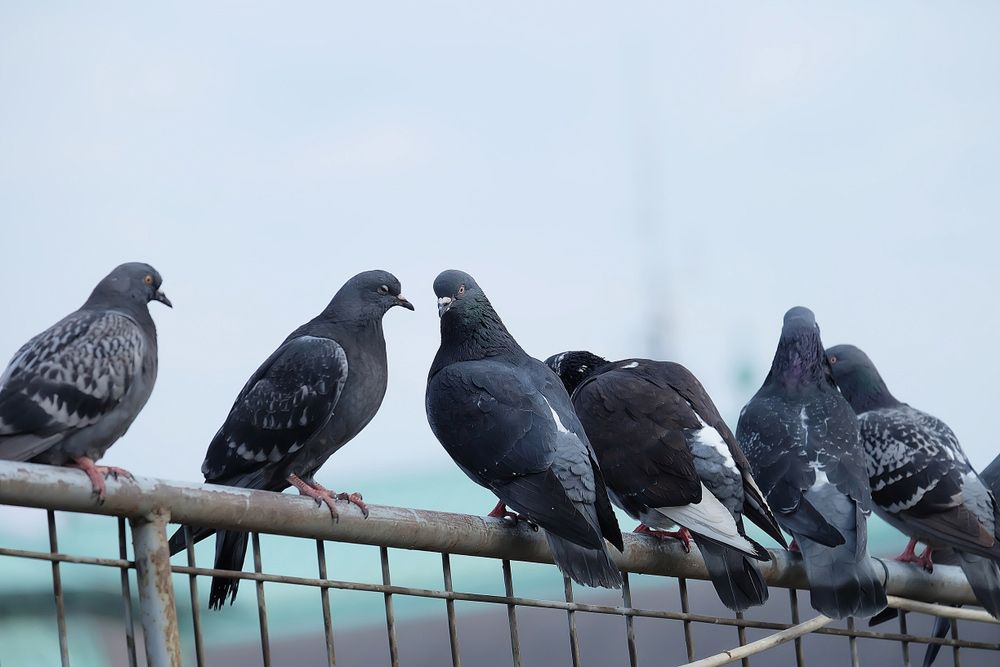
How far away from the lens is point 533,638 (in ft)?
33.2

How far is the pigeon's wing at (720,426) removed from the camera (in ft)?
14.8

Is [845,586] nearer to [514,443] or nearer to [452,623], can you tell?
[514,443]

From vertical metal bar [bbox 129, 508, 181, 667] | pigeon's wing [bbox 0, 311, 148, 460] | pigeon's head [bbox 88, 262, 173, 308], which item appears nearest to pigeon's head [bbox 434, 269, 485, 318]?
pigeon's head [bbox 88, 262, 173, 308]

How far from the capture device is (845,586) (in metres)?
4.07

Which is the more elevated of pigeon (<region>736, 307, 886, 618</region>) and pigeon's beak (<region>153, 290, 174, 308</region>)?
pigeon's beak (<region>153, 290, 174, 308</region>)

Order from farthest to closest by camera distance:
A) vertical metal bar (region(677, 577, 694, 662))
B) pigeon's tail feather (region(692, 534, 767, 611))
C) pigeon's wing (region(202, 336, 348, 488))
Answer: pigeon's wing (region(202, 336, 348, 488)) → pigeon's tail feather (region(692, 534, 767, 611)) → vertical metal bar (region(677, 577, 694, 662))

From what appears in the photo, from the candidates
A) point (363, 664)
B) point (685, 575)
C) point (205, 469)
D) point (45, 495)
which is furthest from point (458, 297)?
point (363, 664)

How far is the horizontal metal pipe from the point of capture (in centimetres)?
219

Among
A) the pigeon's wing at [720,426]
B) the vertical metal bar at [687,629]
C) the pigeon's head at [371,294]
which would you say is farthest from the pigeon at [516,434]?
the pigeon's wing at [720,426]

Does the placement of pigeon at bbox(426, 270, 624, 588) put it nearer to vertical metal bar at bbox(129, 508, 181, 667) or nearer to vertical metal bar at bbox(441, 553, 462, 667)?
vertical metal bar at bbox(441, 553, 462, 667)

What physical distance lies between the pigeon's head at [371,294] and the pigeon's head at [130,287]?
3.27 ft

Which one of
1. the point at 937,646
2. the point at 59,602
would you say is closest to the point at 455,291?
the point at 937,646

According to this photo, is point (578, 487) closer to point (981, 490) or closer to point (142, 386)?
point (142, 386)

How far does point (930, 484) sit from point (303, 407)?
9.48 ft
